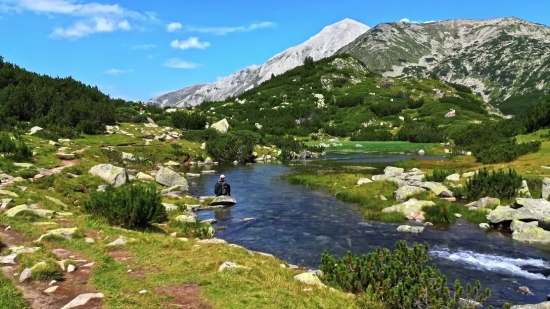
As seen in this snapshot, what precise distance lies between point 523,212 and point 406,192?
999 cm

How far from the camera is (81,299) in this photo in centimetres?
999

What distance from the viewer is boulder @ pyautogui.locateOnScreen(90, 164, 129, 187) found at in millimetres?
31781

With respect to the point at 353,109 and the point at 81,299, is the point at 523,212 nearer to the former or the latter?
the point at 81,299

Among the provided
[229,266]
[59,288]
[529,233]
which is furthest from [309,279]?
[529,233]

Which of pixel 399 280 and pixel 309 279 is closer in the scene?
pixel 399 280

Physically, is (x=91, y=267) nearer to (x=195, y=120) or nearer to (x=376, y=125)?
(x=195, y=120)

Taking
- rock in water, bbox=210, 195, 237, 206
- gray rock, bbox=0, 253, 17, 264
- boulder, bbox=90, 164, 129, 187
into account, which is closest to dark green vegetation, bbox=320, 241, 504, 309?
gray rock, bbox=0, 253, 17, 264

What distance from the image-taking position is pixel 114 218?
775 inches

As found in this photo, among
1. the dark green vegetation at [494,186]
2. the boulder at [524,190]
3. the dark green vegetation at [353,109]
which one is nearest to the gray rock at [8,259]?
the dark green vegetation at [494,186]

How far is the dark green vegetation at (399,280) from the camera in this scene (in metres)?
10.4

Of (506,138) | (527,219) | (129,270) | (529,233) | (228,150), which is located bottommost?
(529,233)

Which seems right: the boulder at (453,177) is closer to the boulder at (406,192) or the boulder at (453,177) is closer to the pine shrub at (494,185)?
the pine shrub at (494,185)

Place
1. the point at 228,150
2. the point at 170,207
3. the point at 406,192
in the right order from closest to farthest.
A: 1. the point at 170,207
2. the point at 406,192
3. the point at 228,150

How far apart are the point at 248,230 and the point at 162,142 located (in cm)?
4495
